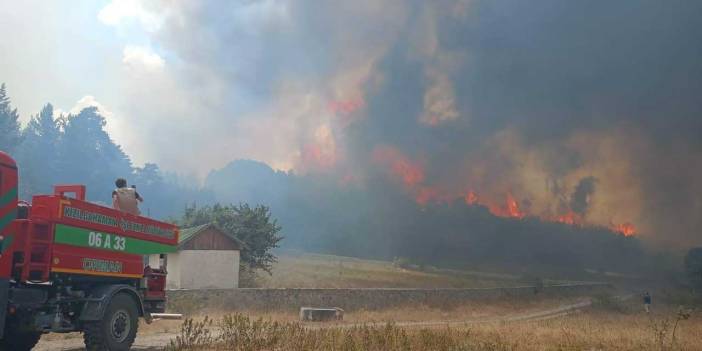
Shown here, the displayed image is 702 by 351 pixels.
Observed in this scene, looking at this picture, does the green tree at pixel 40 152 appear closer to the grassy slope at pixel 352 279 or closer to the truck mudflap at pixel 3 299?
the grassy slope at pixel 352 279

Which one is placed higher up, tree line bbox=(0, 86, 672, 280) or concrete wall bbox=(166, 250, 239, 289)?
tree line bbox=(0, 86, 672, 280)

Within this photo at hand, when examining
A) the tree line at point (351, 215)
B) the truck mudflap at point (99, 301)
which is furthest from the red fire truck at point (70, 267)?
the tree line at point (351, 215)

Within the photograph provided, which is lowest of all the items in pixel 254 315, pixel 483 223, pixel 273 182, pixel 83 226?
pixel 254 315

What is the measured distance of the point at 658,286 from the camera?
2591 inches

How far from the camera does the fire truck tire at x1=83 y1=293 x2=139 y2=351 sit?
9.88m

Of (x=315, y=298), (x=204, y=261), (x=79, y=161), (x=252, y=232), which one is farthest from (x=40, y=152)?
(x=315, y=298)

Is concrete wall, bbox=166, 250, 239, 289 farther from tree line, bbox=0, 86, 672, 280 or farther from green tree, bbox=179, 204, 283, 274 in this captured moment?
tree line, bbox=0, 86, 672, 280

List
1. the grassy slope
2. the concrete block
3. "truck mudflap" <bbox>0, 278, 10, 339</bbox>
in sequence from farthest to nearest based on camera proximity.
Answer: the grassy slope, the concrete block, "truck mudflap" <bbox>0, 278, 10, 339</bbox>

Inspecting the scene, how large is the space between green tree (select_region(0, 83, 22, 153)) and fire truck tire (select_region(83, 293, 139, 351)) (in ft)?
267

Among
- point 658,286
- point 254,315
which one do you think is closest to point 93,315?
point 254,315

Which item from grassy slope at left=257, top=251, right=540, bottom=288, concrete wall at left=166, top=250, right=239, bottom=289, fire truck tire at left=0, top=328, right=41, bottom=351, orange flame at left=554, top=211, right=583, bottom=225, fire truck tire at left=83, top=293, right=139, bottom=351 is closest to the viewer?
fire truck tire at left=83, top=293, right=139, bottom=351

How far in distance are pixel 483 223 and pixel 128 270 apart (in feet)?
243

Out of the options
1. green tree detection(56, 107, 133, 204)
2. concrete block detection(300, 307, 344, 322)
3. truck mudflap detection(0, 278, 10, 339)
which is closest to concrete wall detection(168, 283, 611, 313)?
concrete block detection(300, 307, 344, 322)

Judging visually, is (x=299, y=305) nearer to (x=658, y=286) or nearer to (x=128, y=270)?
(x=128, y=270)
